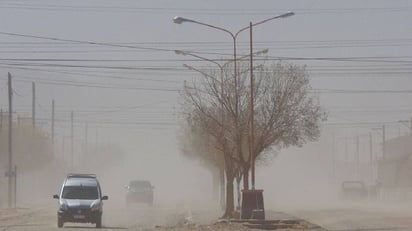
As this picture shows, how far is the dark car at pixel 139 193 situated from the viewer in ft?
261

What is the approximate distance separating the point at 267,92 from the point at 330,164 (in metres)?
135

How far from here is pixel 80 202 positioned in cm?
4656

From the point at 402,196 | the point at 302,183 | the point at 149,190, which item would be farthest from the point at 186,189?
the point at 149,190

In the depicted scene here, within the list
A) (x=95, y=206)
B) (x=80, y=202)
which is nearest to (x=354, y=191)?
(x=95, y=206)

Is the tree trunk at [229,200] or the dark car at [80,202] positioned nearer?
the dark car at [80,202]

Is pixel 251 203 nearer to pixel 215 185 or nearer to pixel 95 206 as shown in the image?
pixel 95 206

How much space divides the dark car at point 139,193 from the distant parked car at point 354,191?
2960 centimetres

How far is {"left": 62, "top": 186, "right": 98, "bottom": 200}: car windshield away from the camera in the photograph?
4741 centimetres

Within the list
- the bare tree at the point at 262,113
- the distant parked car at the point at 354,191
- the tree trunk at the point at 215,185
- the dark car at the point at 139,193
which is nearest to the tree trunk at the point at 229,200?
the bare tree at the point at 262,113

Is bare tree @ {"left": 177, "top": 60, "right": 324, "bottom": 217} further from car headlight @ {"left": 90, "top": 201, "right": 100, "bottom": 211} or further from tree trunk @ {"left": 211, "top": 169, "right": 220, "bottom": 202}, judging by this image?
tree trunk @ {"left": 211, "top": 169, "right": 220, "bottom": 202}

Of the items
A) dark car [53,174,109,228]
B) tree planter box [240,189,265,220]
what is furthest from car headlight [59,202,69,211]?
tree planter box [240,189,265,220]

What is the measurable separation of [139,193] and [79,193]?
32295mm

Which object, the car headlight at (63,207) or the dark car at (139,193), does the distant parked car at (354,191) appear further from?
the car headlight at (63,207)

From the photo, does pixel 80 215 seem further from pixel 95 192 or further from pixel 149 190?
pixel 149 190
